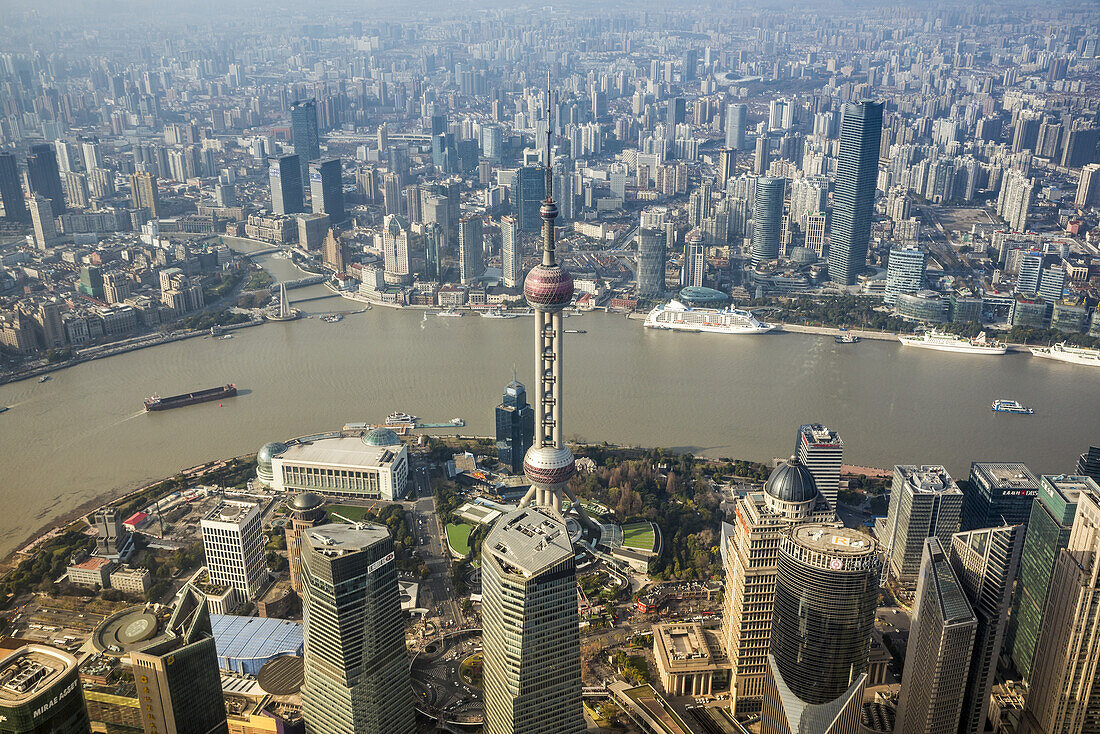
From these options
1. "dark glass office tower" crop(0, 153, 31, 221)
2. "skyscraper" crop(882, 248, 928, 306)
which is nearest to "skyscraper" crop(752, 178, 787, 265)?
"skyscraper" crop(882, 248, 928, 306)

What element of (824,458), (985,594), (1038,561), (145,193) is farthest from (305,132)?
(985,594)

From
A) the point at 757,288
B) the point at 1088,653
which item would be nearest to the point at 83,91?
the point at 757,288

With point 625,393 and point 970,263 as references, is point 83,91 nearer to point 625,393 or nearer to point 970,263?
point 625,393

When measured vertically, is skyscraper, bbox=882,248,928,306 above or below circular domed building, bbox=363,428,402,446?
above

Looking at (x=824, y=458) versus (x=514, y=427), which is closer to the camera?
(x=824, y=458)

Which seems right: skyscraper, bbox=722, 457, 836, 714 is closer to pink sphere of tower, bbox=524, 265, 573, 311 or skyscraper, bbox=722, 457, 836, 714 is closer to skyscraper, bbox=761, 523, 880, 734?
skyscraper, bbox=761, 523, 880, 734

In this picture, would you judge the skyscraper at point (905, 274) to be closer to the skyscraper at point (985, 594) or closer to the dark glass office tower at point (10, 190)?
the skyscraper at point (985, 594)

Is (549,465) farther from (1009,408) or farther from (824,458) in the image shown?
(1009,408)
